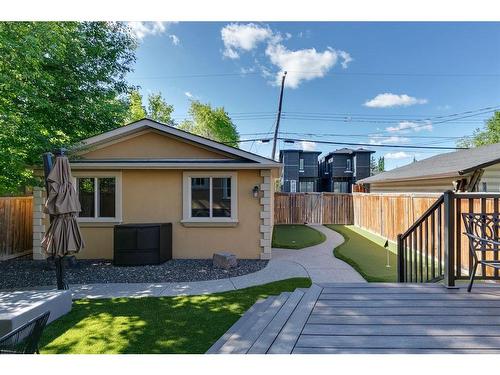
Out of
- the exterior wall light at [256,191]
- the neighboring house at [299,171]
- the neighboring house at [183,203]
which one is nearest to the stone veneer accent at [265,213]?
the neighboring house at [183,203]

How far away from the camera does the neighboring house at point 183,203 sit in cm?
796

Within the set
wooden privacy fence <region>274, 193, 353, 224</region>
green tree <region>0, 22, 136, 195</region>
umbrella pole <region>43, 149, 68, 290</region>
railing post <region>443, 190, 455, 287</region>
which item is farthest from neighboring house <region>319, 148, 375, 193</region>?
umbrella pole <region>43, 149, 68, 290</region>

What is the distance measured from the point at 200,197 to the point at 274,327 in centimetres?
590

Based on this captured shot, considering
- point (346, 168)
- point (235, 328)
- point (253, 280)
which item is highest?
point (346, 168)

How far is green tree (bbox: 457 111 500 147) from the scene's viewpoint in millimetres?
29531

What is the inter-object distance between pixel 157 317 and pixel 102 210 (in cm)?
519

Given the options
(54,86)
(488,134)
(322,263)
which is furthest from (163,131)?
(488,134)

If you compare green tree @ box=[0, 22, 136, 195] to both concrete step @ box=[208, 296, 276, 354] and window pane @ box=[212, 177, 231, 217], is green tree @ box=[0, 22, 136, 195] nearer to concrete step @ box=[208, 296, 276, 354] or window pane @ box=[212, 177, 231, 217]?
window pane @ box=[212, 177, 231, 217]

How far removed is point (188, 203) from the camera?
8.01 meters

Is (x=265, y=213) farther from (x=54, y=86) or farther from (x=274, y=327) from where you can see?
(x=54, y=86)

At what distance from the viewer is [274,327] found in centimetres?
254

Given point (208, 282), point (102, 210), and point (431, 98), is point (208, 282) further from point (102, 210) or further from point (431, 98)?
point (431, 98)

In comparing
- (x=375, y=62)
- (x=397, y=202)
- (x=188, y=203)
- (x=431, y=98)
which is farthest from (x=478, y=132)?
(x=188, y=203)

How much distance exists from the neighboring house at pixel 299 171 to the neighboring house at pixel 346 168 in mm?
2087
